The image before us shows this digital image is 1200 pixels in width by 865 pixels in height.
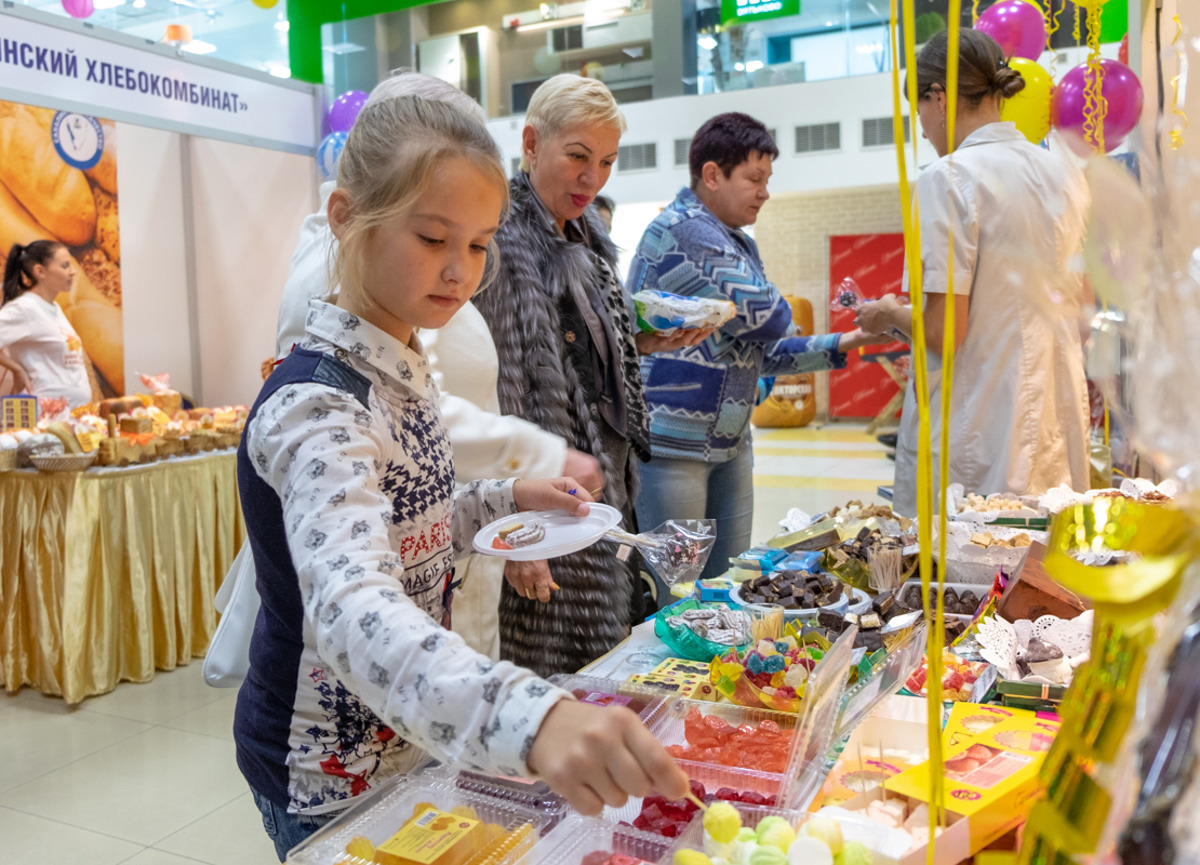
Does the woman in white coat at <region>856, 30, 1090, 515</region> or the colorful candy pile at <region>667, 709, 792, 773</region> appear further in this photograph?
the woman in white coat at <region>856, 30, 1090, 515</region>

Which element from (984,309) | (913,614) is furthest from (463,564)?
(984,309)

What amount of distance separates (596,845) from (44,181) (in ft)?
21.1

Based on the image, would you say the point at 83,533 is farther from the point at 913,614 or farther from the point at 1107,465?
the point at 1107,465

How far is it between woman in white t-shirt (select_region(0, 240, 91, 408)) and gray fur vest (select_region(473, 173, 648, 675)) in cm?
396

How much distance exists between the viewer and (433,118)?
109 cm

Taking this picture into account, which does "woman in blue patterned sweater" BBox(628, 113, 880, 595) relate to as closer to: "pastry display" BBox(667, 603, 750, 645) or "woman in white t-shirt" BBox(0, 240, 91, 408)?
"pastry display" BBox(667, 603, 750, 645)

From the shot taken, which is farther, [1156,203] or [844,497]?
[844,497]

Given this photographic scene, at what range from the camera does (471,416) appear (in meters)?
1.61

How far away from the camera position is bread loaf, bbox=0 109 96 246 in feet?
19.1

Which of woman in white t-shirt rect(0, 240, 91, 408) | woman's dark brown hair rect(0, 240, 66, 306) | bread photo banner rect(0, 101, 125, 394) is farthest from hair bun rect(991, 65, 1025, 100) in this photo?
bread photo banner rect(0, 101, 125, 394)

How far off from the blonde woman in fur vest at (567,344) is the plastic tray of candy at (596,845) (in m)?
1.00

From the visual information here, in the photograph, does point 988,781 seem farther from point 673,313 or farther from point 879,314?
point 879,314

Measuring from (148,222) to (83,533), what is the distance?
3728 millimetres

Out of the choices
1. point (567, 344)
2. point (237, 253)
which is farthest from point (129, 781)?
point (237, 253)
